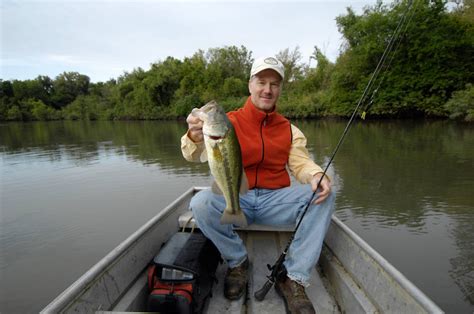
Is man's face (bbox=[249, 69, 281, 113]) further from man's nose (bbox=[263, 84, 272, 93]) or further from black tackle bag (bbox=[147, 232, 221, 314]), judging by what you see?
black tackle bag (bbox=[147, 232, 221, 314])

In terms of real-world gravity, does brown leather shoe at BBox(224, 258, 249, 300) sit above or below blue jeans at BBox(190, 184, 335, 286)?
below

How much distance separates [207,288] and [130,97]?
2633 inches

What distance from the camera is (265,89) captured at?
310cm

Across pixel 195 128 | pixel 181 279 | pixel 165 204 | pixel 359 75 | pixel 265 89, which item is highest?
pixel 359 75

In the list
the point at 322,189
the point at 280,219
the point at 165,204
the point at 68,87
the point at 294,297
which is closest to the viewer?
the point at 294,297

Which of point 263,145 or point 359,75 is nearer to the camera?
point 263,145

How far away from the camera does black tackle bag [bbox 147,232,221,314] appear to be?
229 cm

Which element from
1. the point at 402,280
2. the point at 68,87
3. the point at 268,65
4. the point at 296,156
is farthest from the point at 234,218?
the point at 68,87

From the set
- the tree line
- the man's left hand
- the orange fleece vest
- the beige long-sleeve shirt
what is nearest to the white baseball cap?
the orange fleece vest

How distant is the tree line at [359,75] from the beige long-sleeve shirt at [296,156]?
772 cm

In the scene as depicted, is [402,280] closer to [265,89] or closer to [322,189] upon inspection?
[322,189]

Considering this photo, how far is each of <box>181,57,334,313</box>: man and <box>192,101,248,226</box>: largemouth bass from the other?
0.19m

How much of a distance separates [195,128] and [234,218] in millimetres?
794

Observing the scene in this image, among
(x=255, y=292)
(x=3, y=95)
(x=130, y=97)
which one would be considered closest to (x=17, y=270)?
(x=255, y=292)
